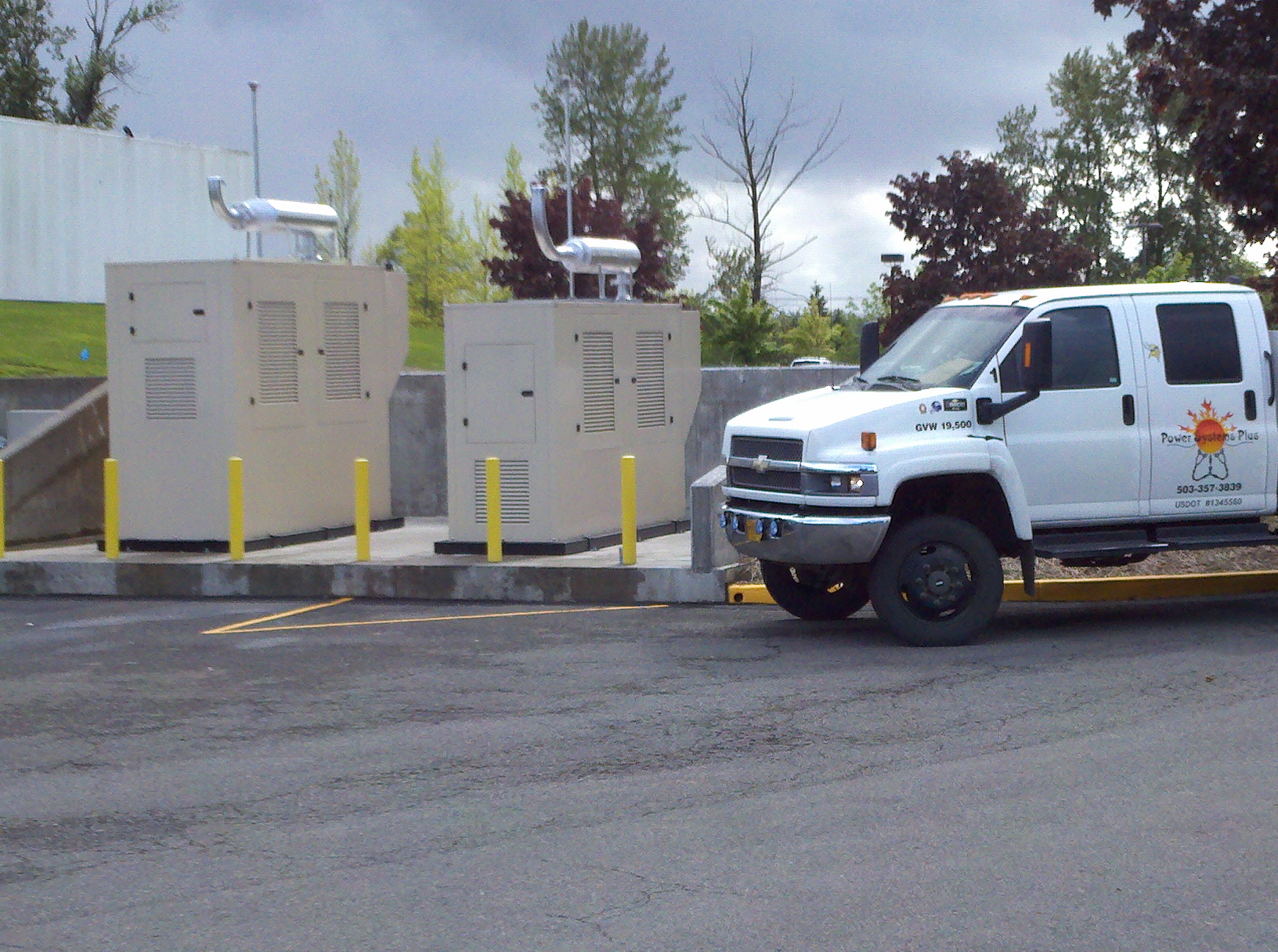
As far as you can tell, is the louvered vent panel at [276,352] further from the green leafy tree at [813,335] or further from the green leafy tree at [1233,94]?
the green leafy tree at [813,335]

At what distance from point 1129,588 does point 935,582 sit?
2.82 m

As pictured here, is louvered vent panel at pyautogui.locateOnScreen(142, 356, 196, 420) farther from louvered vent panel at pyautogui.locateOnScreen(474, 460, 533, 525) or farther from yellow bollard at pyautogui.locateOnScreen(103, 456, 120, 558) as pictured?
louvered vent panel at pyautogui.locateOnScreen(474, 460, 533, 525)

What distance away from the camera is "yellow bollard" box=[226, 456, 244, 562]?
14672 mm

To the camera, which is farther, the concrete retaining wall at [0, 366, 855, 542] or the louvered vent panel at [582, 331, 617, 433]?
the concrete retaining wall at [0, 366, 855, 542]

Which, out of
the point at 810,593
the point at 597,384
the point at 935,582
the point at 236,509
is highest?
the point at 597,384

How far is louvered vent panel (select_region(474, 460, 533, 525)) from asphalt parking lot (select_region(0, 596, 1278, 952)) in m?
3.00

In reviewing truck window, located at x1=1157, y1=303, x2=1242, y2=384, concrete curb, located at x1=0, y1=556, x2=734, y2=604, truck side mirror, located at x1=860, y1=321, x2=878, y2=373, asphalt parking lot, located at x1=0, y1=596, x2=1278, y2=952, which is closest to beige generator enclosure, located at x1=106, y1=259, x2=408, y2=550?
concrete curb, located at x1=0, y1=556, x2=734, y2=604

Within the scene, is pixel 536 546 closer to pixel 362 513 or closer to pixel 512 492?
pixel 512 492

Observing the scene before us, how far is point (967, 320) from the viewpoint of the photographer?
11.5 meters

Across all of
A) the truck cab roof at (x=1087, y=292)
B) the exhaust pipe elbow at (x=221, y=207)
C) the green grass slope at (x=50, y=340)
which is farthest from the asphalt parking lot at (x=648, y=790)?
the green grass slope at (x=50, y=340)

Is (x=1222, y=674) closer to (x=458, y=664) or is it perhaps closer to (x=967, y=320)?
(x=967, y=320)

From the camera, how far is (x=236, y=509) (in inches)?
578

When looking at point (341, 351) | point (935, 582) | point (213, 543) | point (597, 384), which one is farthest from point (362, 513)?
point (935, 582)

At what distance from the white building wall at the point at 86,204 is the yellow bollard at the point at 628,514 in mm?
33850
